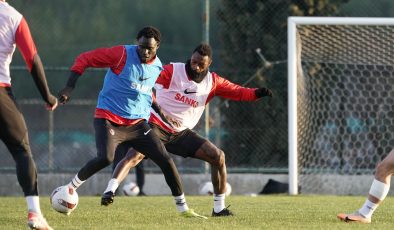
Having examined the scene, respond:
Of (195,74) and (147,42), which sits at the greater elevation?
(147,42)

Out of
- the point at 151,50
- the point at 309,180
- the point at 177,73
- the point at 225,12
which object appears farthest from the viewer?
the point at 225,12

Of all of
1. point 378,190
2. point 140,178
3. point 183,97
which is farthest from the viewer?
point 140,178

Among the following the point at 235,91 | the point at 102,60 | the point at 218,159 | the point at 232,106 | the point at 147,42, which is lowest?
the point at 232,106

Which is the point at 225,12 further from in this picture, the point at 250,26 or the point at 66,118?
the point at 66,118

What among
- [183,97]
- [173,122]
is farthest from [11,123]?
[183,97]

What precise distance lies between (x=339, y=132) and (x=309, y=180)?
1.03 m

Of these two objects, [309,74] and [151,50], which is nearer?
[151,50]

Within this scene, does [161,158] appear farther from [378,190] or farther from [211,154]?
[378,190]

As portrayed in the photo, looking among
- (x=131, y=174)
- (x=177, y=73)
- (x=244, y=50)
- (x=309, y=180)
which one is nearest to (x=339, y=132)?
(x=309, y=180)

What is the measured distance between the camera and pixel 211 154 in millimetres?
10664

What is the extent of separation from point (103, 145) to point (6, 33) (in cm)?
214

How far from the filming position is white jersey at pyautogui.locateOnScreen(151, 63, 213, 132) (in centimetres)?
1112

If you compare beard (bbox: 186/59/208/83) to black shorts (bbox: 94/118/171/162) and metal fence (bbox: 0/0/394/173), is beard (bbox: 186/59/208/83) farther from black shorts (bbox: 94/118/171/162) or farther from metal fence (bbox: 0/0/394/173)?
metal fence (bbox: 0/0/394/173)

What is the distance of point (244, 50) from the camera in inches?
706
